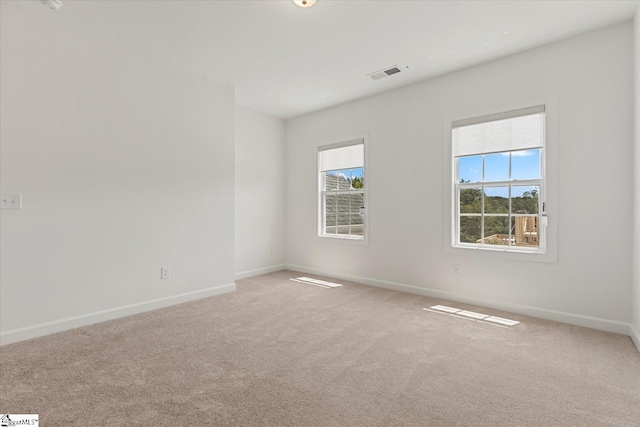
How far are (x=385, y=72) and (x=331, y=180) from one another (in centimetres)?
201

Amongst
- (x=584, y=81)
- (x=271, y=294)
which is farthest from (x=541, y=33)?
(x=271, y=294)

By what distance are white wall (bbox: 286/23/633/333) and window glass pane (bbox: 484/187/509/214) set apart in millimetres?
496

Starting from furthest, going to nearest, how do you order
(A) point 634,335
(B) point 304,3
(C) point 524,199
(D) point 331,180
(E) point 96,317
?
1. (D) point 331,180
2. (C) point 524,199
3. (E) point 96,317
4. (A) point 634,335
5. (B) point 304,3

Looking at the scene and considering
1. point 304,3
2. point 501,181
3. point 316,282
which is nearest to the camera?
point 304,3

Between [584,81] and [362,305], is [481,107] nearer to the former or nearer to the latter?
[584,81]

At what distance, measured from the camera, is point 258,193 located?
5449 millimetres

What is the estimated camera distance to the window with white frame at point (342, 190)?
4.97 meters

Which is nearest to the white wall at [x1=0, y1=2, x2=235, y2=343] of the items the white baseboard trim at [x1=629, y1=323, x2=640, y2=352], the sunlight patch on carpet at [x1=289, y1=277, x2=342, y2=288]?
the sunlight patch on carpet at [x1=289, y1=277, x2=342, y2=288]

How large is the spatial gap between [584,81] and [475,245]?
76.2 inches

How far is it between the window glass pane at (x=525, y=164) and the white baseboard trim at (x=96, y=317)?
12.6 ft

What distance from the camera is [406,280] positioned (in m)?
4.30

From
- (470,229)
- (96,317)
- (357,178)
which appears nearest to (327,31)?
(357,178)

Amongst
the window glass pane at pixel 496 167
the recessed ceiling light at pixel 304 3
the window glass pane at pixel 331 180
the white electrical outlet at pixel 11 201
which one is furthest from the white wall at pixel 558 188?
the white electrical outlet at pixel 11 201

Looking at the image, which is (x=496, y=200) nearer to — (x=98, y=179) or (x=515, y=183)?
(x=515, y=183)
